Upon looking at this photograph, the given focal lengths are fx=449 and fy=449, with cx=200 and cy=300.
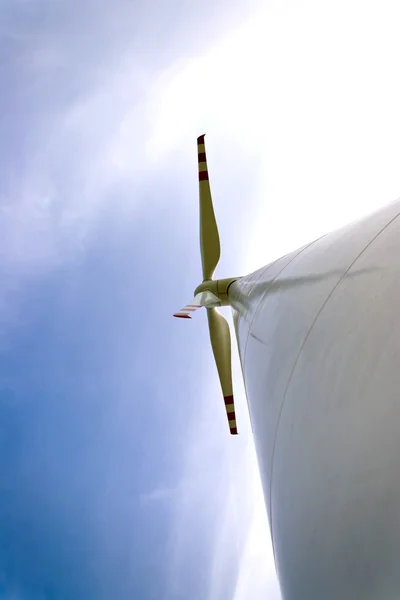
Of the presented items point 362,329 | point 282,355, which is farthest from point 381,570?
point 282,355

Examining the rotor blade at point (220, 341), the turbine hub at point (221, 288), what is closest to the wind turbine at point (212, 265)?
the rotor blade at point (220, 341)

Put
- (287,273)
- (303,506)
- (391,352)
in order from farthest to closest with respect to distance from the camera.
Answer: (287,273) → (303,506) → (391,352)

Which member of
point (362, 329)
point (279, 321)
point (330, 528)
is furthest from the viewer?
point (279, 321)

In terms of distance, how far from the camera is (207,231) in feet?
64.7

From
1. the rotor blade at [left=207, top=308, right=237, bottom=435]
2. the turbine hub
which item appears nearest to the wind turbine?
the rotor blade at [left=207, top=308, right=237, bottom=435]

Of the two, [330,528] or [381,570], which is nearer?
[381,570]

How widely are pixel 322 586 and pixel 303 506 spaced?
57cm

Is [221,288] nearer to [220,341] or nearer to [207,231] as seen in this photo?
[220,341]

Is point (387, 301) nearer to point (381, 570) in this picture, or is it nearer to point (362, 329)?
point (362, 329)

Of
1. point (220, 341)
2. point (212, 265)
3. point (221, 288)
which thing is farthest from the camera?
point (212, 265)

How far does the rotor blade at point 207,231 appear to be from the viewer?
62.6 feet

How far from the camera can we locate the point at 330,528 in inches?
118

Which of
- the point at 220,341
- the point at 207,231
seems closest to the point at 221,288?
Answer: the point at 220,341

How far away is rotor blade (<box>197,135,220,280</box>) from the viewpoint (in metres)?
19.1
